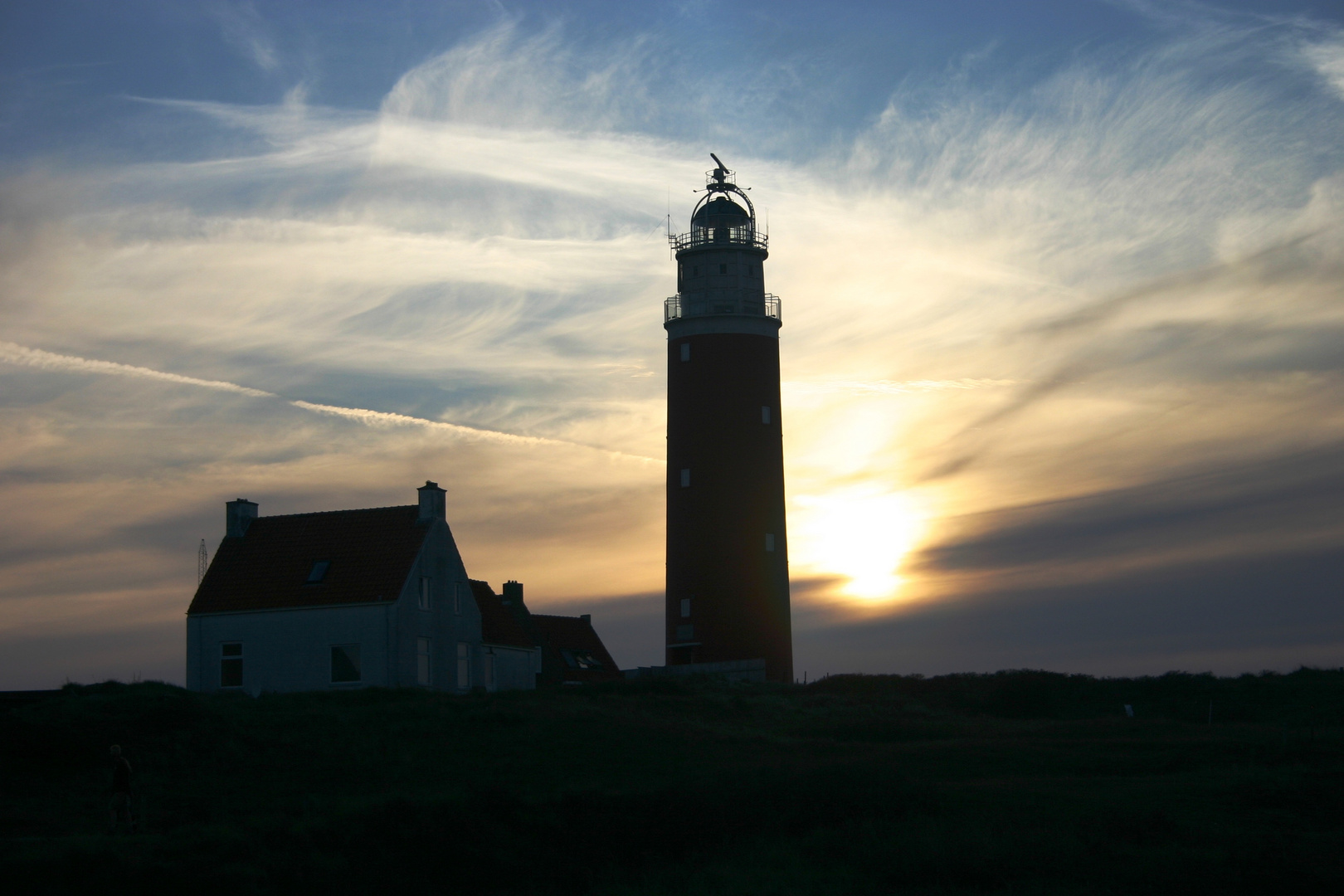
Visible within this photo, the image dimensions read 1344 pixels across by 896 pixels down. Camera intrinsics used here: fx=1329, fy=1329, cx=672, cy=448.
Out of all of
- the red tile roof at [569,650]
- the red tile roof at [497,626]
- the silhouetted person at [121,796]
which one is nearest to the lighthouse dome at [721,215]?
the red tile roof at [497,626]

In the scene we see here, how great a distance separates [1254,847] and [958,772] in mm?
7993

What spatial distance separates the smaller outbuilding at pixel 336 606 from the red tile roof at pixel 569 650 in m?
14.3

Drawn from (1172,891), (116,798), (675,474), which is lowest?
(1172,891)

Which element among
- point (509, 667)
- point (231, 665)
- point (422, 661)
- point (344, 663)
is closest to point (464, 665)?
point (422, 661)

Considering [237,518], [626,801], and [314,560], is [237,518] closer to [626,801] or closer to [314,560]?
[314,560]

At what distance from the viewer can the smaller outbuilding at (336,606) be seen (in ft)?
133

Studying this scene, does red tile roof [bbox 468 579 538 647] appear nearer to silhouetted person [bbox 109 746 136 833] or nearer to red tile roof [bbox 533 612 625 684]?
red tile roof [bbox 533 612 625 684]

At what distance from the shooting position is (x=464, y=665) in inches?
1754

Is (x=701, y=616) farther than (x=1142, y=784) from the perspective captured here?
Yes

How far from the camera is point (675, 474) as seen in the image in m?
50.8

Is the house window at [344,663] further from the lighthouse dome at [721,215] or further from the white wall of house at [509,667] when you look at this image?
the lighthouse dome at [721,215]

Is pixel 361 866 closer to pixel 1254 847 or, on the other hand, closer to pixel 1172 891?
pixel 1172 891

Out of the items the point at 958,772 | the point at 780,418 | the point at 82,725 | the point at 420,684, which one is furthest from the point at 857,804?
the point at 780,418

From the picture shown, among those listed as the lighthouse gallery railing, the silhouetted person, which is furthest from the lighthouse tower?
the silhouetted person
